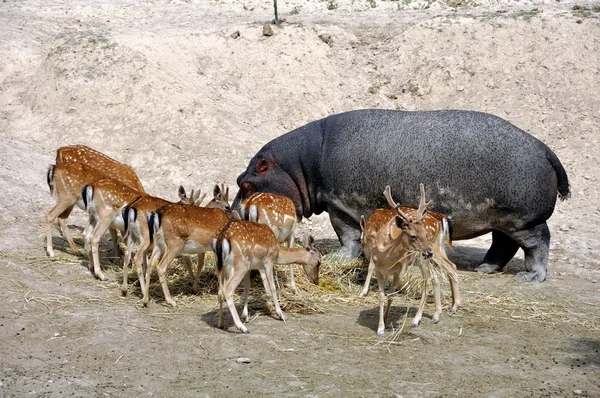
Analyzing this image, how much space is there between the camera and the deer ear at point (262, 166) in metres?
12.8

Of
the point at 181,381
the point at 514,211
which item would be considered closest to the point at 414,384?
the point at 181,381

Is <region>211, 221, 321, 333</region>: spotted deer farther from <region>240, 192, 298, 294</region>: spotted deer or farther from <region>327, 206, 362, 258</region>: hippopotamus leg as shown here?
<region>327, 206, 362, 258</region>: hippopotamus leg

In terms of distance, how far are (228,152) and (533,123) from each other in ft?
Result: 20.7

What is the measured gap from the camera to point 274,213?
1061 cm

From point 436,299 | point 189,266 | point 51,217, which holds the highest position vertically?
point 51,217

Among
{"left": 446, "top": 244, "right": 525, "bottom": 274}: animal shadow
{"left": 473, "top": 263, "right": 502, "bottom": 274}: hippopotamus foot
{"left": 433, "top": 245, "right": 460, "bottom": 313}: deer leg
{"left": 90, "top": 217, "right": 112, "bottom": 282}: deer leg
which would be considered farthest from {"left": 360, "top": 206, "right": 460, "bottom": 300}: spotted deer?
{"left": 90, "top": 217, "right": 112, "bottom": 282}: deer leg

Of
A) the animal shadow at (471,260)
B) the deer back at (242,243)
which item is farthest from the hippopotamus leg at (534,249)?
the deer back at (242,243)

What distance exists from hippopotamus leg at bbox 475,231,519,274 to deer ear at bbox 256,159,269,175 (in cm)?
332

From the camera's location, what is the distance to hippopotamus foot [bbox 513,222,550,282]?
37.3 feet

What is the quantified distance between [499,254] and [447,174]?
143cm

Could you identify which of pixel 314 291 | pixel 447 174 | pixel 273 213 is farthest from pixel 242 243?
pixel 447 174

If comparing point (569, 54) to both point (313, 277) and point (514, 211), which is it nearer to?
point (514, 211)

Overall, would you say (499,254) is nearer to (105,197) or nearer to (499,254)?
(499,254)

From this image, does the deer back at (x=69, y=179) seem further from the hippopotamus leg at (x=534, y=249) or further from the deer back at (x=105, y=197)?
the hippopotamus leg at (x=534, y=249)
